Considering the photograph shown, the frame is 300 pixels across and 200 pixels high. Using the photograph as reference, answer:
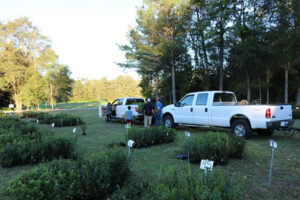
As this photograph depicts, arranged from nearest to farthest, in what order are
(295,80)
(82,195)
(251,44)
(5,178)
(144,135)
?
(82,195)
(5,178)
(144,135)
(251,44)
(295,80)

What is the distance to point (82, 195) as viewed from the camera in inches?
123

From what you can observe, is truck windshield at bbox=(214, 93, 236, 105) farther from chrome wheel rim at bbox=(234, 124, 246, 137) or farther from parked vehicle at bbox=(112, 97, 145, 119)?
parked vehicle at bbox=(112, 97, 145, 119)

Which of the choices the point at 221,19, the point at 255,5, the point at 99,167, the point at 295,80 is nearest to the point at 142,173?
the point at 99,167

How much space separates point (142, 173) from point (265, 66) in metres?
24.3

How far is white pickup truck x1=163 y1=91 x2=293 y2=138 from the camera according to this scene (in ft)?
25.7

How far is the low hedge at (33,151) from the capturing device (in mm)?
4988

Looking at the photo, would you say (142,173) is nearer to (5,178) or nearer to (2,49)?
(5,178)

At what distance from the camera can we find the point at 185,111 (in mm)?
10555

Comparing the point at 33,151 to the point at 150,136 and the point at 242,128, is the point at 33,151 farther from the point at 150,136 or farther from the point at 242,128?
the point at 242,128

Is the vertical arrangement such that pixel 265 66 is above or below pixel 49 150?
above

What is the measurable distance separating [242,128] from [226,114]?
856mm

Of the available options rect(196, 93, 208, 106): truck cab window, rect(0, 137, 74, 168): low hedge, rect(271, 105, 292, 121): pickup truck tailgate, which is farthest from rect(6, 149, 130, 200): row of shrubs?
rect(196, 93, 208, 106): truck cab window

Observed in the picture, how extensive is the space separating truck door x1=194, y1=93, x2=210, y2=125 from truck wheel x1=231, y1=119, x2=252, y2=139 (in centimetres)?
132

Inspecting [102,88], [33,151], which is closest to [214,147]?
[33,151]
